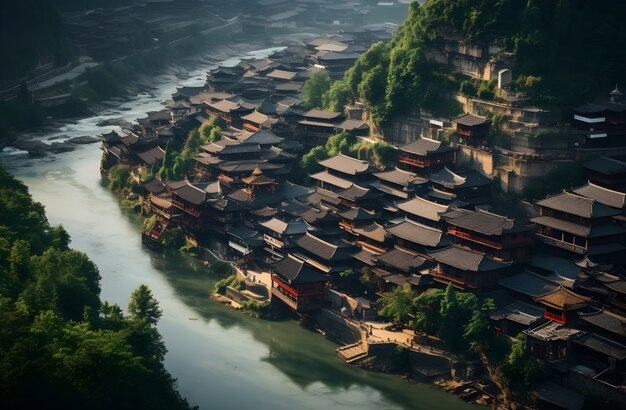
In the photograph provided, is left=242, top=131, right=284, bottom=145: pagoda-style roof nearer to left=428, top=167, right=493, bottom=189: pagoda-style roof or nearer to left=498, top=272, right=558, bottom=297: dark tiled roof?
left=428, top=167, right=493, bottom=189: pagoda-style roof

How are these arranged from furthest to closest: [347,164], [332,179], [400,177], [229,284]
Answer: [347,164]
[332,179]
[400,177]
[229,284]

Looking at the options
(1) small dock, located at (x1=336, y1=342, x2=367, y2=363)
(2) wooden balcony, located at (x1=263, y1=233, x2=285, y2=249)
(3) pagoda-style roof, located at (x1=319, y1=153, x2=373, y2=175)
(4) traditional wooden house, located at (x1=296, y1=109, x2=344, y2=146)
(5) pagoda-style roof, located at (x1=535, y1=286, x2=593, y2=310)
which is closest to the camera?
(5) pagoda-style roof, located at (x1=535, y1=286, x2=593, y2=310)

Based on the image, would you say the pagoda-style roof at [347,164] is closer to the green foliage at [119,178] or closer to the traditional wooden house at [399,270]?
the traditional wooden house at [399,270]

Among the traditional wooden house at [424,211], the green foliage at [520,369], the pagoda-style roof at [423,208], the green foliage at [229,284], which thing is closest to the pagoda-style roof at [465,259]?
the traditional wooden house at [424,211]

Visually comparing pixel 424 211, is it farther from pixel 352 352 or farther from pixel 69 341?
pixel 69 341

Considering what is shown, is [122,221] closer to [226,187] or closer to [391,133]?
[226,187]

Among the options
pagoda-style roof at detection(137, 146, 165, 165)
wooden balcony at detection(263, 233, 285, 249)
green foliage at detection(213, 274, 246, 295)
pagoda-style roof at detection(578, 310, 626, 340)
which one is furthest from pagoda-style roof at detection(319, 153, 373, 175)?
pagoda-style roof at detection(578, 310, 626, 340)

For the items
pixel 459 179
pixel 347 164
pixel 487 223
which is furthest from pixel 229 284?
pixel 487 223
